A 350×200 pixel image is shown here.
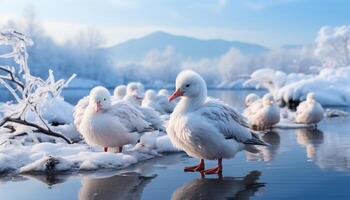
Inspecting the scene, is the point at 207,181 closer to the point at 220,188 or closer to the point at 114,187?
the point at 220,188

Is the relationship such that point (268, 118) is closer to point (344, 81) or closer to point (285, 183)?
point (285, 183)

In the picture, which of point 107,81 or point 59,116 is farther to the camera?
point 107,81

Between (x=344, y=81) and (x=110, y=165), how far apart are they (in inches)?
1385

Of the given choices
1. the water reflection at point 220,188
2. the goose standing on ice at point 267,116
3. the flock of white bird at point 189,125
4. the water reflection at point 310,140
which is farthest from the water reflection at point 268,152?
the goose standing on ice at point 267,116

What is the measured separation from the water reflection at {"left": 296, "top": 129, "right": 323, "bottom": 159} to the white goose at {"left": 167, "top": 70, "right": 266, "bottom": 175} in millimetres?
1809

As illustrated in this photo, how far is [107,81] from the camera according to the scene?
109312mm

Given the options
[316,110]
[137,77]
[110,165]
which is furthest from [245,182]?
[137,77]

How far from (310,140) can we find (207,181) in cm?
513

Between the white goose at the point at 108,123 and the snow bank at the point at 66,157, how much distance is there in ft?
0.94

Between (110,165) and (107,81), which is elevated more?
(107,81)

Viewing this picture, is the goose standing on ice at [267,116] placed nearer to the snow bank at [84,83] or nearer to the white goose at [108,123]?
the white goose at [108,123]

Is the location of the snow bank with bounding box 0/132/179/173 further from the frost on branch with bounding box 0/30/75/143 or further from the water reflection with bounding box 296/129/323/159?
the water reflection with bounding box 296/129/323/159

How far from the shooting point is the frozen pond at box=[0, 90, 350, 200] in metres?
5.16

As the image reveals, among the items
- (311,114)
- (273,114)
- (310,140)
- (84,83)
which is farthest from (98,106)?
(84,83)
